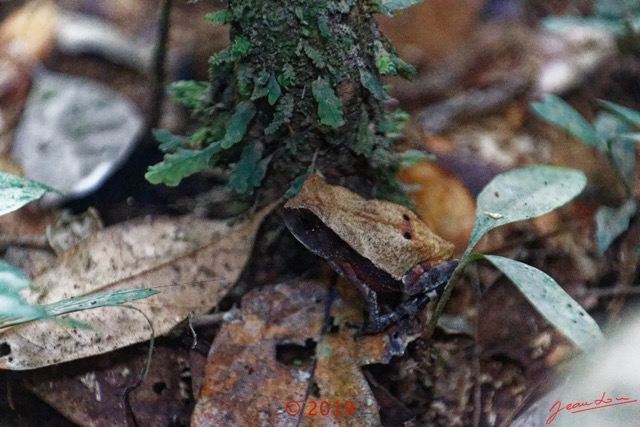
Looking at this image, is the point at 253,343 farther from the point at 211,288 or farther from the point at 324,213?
the point at 324,213

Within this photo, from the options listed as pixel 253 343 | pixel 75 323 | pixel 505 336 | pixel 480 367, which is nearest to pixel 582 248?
pixel 505 336

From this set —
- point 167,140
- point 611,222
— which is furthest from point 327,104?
point 611,222

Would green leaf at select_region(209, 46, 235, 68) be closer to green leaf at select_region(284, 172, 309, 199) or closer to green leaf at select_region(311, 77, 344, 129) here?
green leaf at select_region(311, 77, 344, 129)

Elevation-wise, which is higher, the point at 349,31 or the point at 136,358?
the point at 349,31

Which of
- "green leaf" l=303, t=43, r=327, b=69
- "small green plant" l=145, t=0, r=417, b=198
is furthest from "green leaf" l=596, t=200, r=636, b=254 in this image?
"green leaf" l=303, t=43, r=327, b=69

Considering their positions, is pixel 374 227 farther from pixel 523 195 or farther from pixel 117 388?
pixel 117 388

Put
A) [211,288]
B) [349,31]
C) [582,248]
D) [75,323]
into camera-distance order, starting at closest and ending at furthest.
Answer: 1. [75,323]
2. [349,31]
3. [211,288]
4. [582,248]
